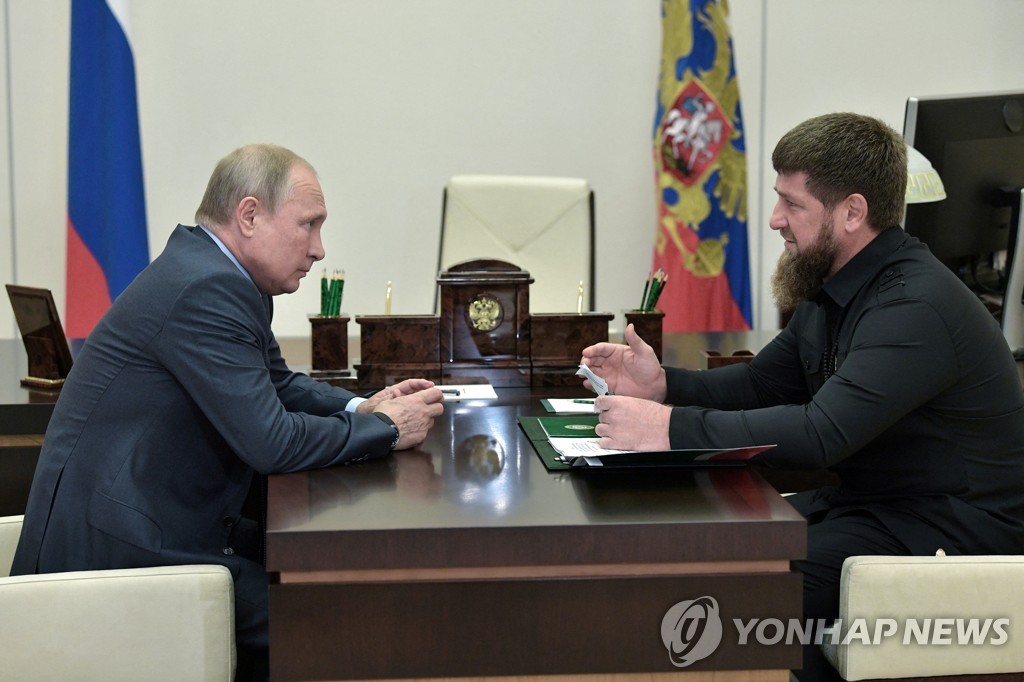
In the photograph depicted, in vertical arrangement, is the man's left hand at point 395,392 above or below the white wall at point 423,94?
below

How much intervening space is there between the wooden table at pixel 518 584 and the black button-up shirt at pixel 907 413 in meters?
0.27

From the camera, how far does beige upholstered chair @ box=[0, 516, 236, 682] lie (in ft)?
4.96

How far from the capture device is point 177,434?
5.79ft

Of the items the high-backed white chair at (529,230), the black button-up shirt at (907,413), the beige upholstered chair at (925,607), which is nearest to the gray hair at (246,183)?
the black button-up shirt at (907,413)

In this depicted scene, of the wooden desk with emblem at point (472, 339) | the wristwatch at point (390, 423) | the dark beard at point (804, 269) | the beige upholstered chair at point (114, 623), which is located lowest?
the beige upholstered chair at point (114, 623)

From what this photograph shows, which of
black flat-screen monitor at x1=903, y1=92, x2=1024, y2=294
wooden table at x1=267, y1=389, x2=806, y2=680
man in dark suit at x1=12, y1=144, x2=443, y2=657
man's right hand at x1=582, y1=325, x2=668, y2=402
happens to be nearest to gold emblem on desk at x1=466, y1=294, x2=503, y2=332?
man's right hand at x1=582, y1=325, x2=668, y2=402

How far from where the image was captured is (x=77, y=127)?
432cm

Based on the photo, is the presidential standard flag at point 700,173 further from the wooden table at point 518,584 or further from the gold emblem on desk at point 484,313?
the wooden table at point 518,584

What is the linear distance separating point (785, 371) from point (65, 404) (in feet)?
4.71

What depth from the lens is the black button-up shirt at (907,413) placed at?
67.8 inches

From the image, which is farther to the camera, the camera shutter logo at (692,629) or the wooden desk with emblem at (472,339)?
the wooden desk with emblem at (472,339)

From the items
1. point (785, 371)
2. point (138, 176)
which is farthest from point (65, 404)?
point (138, 176)

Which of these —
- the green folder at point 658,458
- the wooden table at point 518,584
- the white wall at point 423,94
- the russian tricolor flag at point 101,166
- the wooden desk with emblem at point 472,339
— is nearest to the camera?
the wooden table at point 518,584

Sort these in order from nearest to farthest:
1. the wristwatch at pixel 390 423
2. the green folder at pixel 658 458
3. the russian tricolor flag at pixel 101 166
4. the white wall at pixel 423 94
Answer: the green folder at pixel 658 458 → the wristwatch at pixel 390 423 → the russian tricolor flag at pixel 101 166 → the white wall at pixel 423 94
